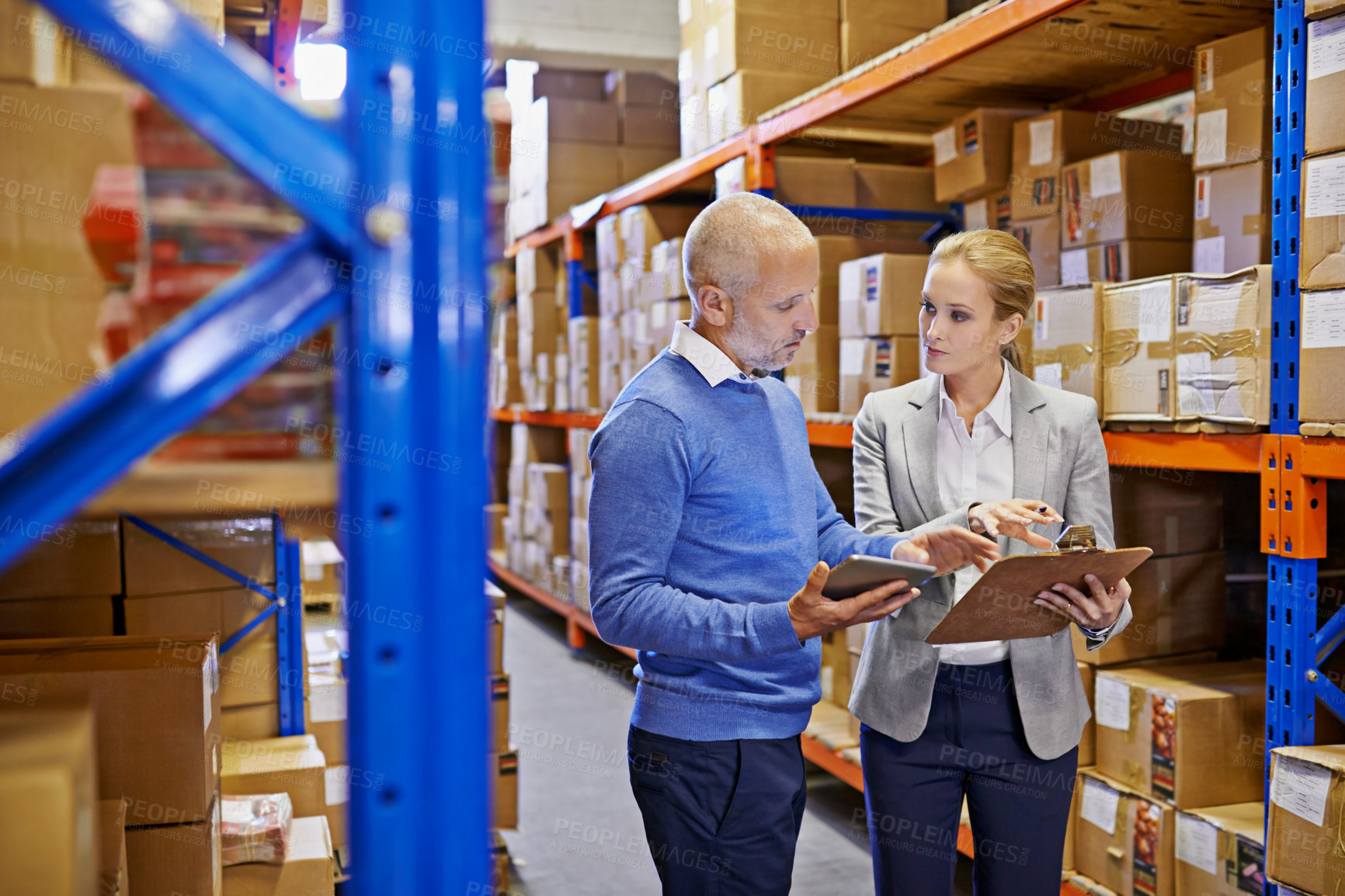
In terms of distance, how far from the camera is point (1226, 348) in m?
2.41

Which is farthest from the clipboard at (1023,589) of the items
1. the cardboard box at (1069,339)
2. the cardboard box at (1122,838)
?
the cardboard box at (1122,838)

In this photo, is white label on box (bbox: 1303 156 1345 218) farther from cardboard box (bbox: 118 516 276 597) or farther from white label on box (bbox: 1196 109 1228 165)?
cardboard box (bbox: 118 516 276 597)

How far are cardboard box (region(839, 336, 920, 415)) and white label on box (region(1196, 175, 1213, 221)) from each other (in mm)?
1086

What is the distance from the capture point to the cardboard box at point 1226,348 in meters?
2.33

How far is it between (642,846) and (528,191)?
15.7ft

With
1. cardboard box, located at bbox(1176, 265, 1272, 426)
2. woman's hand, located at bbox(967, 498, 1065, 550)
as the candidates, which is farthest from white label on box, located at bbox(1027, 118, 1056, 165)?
woman's hand, located at bbox(967, 498, 1065, 550)

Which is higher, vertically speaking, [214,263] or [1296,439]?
[214,263]

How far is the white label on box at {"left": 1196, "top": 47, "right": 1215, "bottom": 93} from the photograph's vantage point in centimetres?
264

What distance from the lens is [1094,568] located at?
5.93 ft

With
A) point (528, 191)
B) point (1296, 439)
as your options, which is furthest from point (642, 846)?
point (528, 191)

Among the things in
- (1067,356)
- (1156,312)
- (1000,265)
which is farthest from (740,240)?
(1067,356)

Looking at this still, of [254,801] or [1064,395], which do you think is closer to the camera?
[1064,395]

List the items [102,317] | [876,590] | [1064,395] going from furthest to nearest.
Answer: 1. [1064,395]
2. [876,590]
3. [102,317]

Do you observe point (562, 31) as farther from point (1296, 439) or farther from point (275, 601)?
point (1296, 439)
